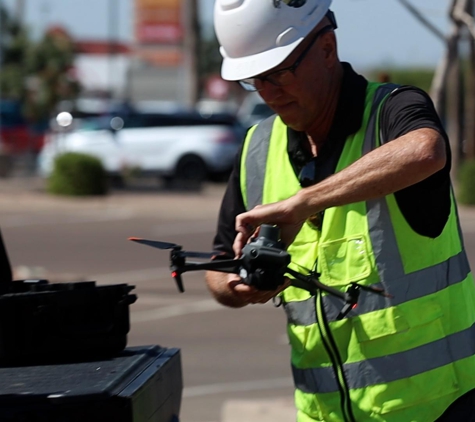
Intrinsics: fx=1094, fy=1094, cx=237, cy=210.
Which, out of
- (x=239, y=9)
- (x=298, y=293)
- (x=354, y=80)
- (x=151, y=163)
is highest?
(x=239, y=9)

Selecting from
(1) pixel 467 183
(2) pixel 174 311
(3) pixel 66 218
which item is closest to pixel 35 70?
(3) pixel 66 218

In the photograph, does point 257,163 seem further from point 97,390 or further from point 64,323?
point 97,390

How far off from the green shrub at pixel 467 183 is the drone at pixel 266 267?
16.9 m

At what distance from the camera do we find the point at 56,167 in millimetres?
21562

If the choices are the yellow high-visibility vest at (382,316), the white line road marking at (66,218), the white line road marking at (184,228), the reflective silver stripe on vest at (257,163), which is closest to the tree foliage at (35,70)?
the white line road marking at (66,218)

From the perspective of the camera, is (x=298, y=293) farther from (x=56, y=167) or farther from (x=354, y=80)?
(x=56, y=167)

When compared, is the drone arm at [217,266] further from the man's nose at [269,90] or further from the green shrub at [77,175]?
the green shrub at [77,175]

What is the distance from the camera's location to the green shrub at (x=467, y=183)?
62.5 ft

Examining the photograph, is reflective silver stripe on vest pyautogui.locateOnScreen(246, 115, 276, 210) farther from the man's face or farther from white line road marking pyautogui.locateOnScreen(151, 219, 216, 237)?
white line road marking pyautogui.locateOnScreen(151, 219, 216, 237)

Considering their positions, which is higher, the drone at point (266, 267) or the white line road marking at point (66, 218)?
the drone at point (266, 267)

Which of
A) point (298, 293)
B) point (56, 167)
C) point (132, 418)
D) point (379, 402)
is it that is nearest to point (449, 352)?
point (379, 402)

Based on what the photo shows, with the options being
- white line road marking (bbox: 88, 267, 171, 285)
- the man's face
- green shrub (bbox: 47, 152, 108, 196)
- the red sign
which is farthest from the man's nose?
the red sign

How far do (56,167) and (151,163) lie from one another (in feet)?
14.9

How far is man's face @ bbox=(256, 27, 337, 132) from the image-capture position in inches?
108
